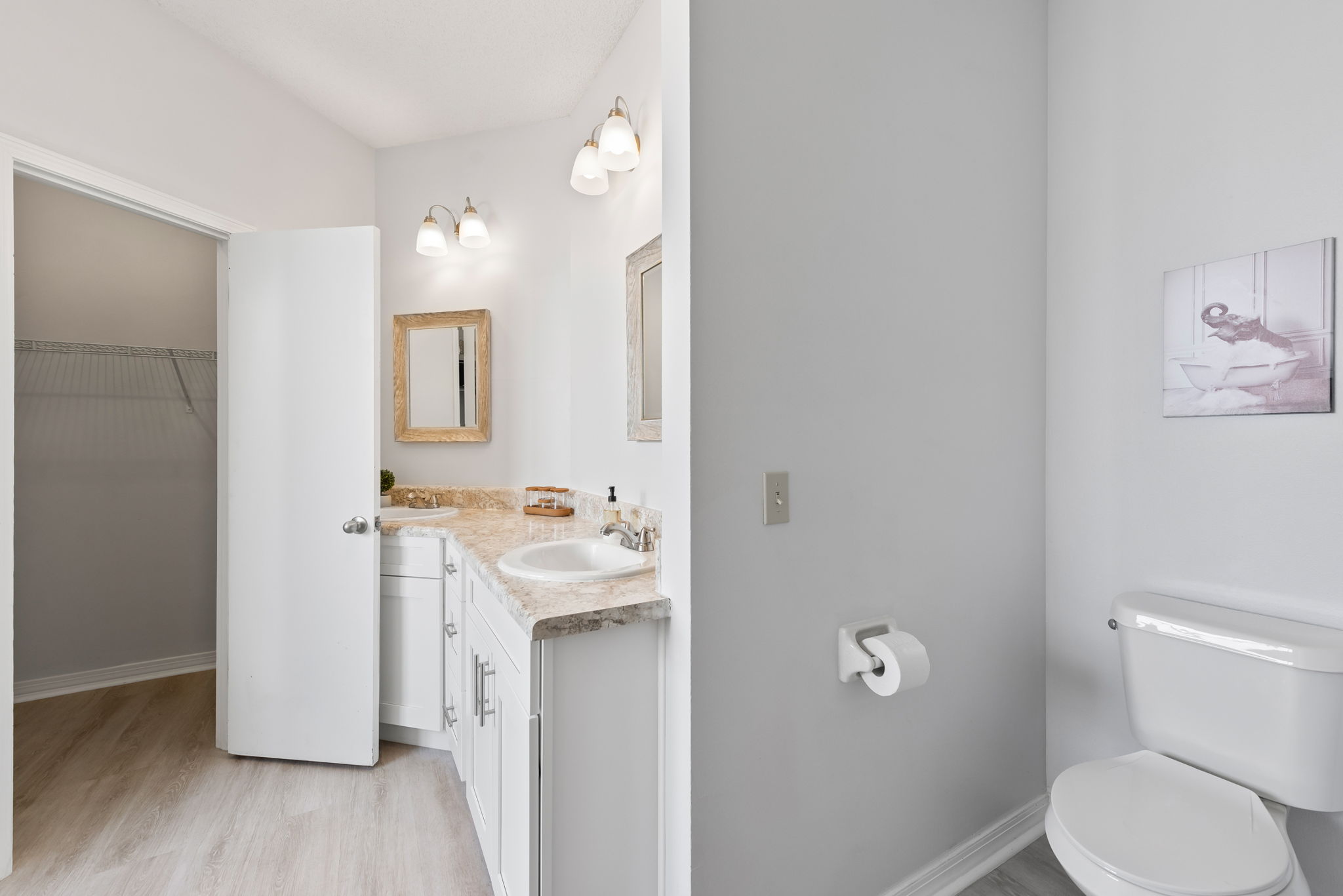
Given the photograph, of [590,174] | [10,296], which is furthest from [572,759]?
[10,296]

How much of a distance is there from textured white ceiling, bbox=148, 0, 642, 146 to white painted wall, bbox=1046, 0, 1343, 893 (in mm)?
1574

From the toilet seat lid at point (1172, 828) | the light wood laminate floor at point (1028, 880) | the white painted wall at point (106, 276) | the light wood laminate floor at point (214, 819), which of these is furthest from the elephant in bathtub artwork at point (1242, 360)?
the white painted wall at point (106, 276)

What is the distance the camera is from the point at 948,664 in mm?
1489

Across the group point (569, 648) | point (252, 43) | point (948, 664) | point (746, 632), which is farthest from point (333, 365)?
point (948, 664)

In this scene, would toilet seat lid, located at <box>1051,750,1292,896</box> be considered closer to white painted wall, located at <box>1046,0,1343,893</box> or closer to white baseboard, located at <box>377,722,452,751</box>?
white painted wall, located at <box>1046,0,1343,893</box>

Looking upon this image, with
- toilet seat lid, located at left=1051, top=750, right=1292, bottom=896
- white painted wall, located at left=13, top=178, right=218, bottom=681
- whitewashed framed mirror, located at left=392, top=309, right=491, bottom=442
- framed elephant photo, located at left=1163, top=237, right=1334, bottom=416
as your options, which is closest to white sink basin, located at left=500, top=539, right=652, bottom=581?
toilet seat lid, located at left=1051, top=750, right=1292, bottom=896

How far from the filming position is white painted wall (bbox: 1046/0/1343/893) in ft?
4.00

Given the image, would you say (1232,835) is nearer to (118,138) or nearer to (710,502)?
(710,502)

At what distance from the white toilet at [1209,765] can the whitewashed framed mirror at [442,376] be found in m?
2.49

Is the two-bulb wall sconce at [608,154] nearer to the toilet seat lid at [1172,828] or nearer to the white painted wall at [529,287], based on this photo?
the white painted wall at [529,287]

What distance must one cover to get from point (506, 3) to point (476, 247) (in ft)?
3.21

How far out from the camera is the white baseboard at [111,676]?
2.56m

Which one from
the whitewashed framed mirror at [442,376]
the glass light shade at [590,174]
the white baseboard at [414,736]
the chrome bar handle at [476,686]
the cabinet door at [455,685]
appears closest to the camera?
the chrome bar handle at [476,686]

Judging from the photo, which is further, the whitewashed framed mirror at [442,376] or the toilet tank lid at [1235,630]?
the whitewashed framed mirror at [442,376]
